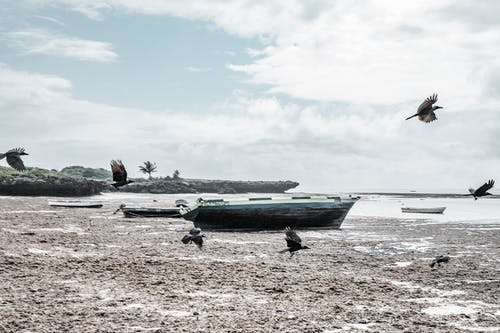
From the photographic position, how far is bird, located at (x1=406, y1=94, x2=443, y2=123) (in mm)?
12259

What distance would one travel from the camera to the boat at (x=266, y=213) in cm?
3044

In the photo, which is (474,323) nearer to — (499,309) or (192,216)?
(499,309)

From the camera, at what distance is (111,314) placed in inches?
375

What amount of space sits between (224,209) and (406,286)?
1787 cm

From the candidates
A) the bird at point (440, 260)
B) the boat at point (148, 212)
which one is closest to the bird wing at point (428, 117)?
the bird at point (440, 260)

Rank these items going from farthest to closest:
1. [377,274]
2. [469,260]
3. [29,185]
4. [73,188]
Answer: [73,188] → [29,185] → [469,260] → [377,274]

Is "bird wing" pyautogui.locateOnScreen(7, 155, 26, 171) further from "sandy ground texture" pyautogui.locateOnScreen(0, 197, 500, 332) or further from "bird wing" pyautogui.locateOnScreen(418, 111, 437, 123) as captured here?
"bird wing" pyautogui.locateOnScreen(418, 111, 437, 123)

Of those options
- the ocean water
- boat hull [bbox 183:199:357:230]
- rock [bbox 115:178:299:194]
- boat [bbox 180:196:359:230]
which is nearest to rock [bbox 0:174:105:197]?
the ocean water

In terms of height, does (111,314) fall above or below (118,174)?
below

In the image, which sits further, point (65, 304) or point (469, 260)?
point (469, 260)

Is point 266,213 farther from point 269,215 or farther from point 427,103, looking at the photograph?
point 427,103

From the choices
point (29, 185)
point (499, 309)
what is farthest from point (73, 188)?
point (499, 309)

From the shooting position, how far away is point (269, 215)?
31.2 m

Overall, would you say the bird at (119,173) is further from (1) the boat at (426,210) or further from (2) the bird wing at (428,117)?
(1) the boat at (426,210)
